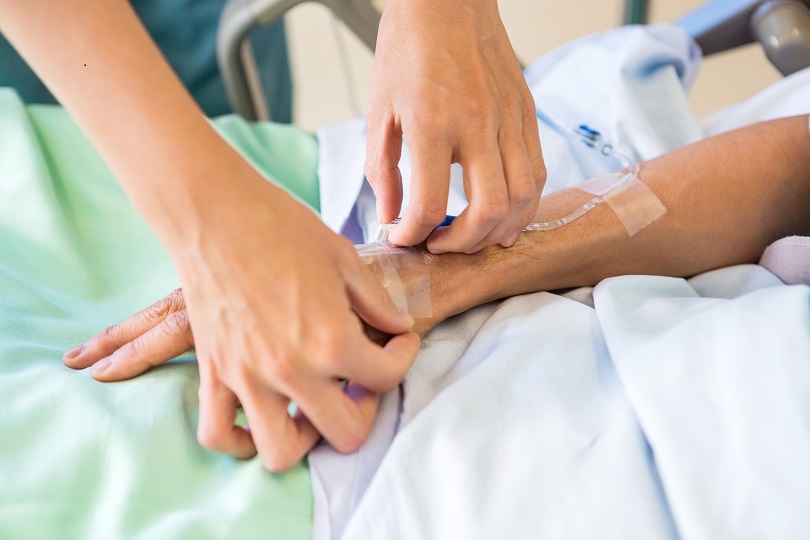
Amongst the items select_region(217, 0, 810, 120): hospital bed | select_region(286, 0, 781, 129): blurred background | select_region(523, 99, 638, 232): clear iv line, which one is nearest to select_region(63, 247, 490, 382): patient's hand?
select_region(523, 99, 638, 232): clear iv line

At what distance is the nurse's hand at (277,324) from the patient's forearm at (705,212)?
0.35 m

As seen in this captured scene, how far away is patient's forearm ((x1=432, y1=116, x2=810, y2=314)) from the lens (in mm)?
869

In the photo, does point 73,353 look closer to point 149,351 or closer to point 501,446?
point 149,351

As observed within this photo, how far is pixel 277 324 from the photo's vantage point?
20.9 inches

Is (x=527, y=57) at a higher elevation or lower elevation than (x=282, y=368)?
lower

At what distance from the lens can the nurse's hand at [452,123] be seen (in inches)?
26.0

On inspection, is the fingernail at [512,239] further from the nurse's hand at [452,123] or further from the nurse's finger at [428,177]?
the nurse's finger at [428,177]

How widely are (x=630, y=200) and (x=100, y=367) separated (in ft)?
2.18

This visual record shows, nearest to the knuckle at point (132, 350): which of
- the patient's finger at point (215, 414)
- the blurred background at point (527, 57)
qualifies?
the patient's finger at point (215, 414)

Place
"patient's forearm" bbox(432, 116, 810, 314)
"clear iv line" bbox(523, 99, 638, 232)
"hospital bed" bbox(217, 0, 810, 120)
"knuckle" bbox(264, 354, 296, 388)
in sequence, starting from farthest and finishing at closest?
1. "hospital bed" bbox(217, 0, 810, 120)
2. "clear iv line" bbox(523, 99, 638, 232)
3. "patient's forearm" bbox(432, 116, 810, 314)
4. "knuckle" bbox(264, 354, 296, 388)

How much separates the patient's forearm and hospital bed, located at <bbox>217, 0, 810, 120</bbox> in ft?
1.06

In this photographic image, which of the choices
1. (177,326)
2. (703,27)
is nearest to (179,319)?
(177,326)

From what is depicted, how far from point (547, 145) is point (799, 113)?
381 millimetres

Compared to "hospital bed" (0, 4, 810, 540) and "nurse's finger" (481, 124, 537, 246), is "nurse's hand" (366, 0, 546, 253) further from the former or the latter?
"hospital bed" (0, 4, 810, 540)
